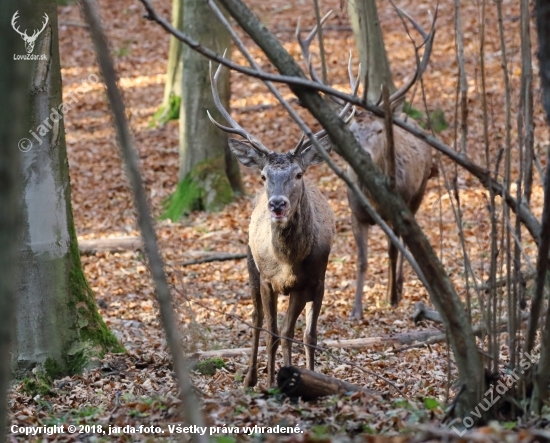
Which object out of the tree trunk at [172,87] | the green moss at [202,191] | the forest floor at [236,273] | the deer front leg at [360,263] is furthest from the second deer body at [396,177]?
the tree trunk at [172,87]

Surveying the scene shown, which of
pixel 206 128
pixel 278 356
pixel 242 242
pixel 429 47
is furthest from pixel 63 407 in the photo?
pixel 206 128

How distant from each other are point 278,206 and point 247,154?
3.70 feet

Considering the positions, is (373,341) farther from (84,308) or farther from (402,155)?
(402,155)

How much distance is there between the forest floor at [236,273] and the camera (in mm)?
5008

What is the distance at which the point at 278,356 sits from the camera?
7.97 metres

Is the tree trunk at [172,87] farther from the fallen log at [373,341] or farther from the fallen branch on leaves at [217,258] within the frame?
the fallen log at [373,341]

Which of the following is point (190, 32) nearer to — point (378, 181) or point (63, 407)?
point (63, 407)

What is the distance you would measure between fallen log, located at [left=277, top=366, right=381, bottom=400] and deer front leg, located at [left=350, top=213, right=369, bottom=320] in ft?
13.8

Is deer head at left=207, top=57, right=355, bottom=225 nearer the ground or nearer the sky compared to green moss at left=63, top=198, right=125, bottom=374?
nearer the sky

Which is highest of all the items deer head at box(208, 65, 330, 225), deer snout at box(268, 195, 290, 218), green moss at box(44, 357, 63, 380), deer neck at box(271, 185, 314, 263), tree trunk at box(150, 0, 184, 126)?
tree trunk at box(150, 0, 184, 126)

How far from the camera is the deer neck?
7.00 m

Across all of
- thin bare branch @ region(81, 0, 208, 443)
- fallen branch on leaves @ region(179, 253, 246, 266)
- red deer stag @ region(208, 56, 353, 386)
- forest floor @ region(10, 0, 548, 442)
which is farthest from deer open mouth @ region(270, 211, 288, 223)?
fallen branch on leaves @ region(179, 253, 246, 266)

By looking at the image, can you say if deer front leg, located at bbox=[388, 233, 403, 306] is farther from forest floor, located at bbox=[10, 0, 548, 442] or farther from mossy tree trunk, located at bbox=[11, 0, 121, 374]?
mossy tree trunk, located at bbox=[11, 0, 121, 374]

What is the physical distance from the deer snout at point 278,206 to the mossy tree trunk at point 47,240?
1668 mm
